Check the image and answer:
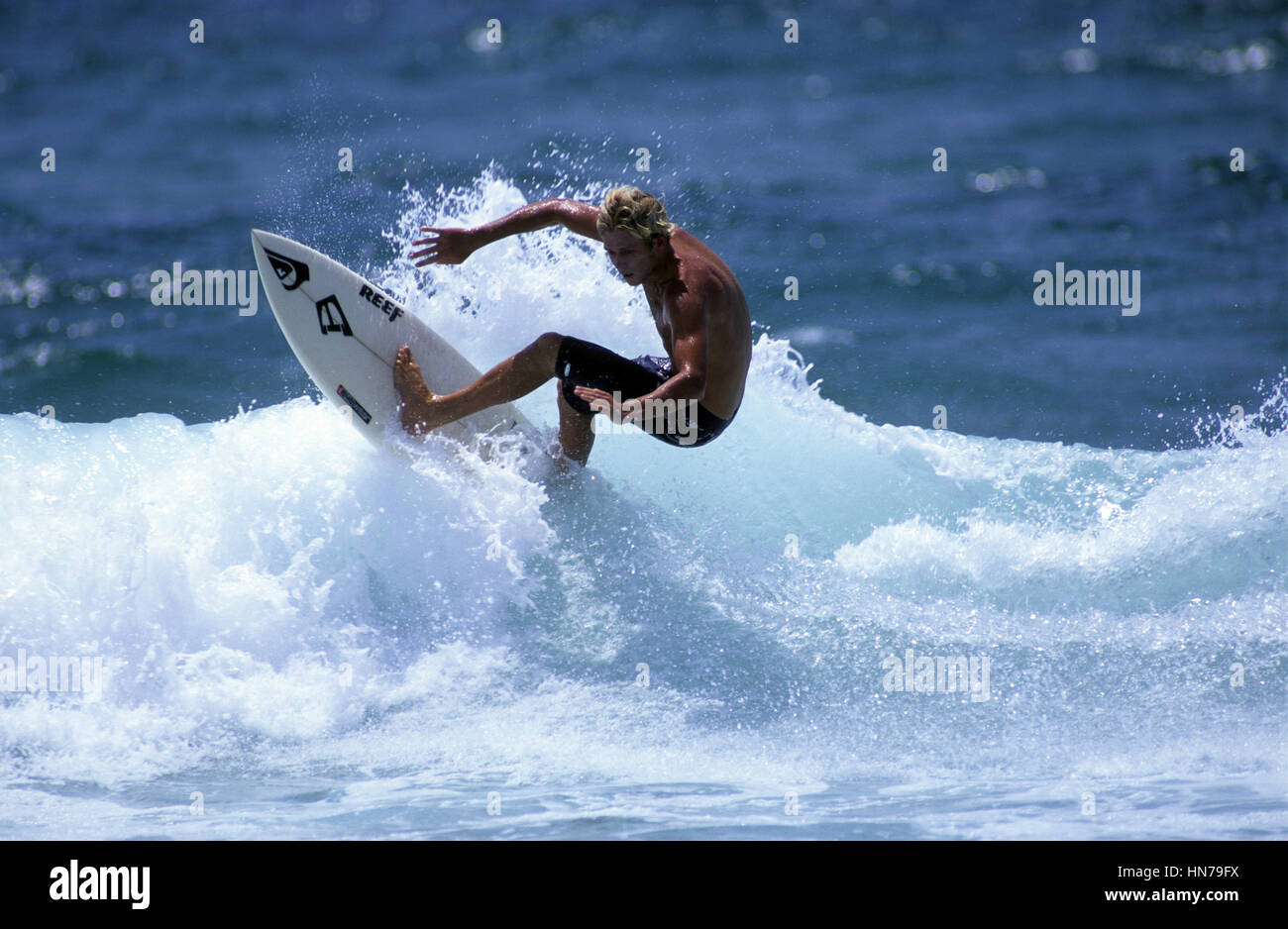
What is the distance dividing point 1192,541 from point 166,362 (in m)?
7.71

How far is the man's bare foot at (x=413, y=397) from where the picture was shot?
591cm

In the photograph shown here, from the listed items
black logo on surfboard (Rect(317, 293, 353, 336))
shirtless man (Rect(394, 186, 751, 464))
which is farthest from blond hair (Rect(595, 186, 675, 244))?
black logo on surfboard (Rect(317, 293, 353, 336))

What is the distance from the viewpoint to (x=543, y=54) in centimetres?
1991

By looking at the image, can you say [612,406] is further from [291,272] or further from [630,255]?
Answer: [291,272]

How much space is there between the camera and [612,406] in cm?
513

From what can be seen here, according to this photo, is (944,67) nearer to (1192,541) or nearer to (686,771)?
(1192,541)

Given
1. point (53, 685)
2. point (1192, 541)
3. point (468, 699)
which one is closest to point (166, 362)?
point (53, 685)
